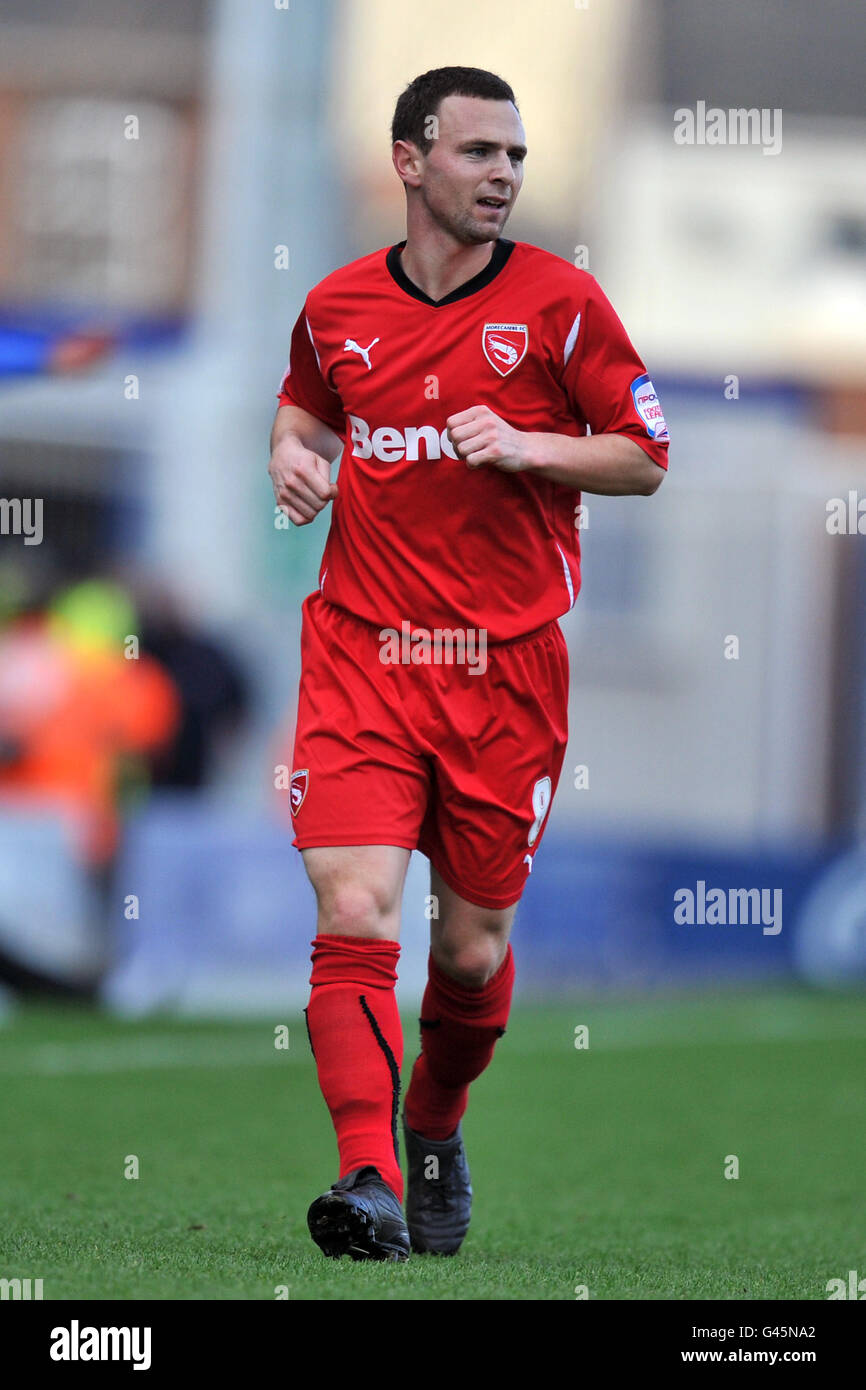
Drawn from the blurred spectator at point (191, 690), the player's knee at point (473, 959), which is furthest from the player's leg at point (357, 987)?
the blurred spectator at point (191, 690)

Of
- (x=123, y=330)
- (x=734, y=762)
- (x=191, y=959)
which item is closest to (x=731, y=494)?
(x=734, y=762)

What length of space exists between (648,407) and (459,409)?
1.36 ft

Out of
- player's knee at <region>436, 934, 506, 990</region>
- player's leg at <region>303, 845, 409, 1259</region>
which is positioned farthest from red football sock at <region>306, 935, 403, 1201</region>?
player's knee at <region>436, 934, 506, 990</region>

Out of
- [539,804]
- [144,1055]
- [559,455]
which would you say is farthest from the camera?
[144,1055]

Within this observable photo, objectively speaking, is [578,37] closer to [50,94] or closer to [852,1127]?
[50,94]

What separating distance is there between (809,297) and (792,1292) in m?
21.4

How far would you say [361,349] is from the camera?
16.3 ft

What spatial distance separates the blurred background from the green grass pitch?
77cm

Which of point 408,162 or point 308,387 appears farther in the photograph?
point 308,387

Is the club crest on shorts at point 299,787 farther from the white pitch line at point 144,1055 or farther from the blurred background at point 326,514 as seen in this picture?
the white pitch line at point 144,1055

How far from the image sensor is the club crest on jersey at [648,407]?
4859 millimetres

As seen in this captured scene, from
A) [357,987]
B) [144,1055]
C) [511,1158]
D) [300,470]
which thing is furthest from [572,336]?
[144,1055]

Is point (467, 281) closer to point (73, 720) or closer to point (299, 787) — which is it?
point (299, 787)

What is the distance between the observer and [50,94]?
80.4 ft
